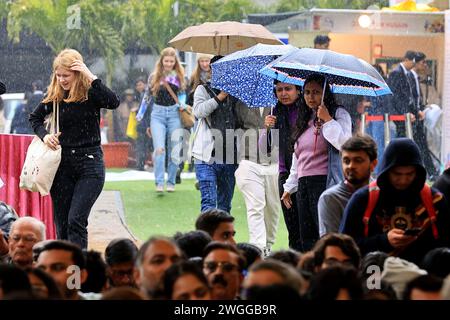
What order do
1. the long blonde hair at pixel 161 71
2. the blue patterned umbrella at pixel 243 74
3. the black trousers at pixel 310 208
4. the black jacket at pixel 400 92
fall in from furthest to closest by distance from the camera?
the black jacket at pixel 400 92 → the long blonde hair at pixel 161 71 → the blue patterned umbrella at pixel 243 74 → the black trousers at pixel 310 208

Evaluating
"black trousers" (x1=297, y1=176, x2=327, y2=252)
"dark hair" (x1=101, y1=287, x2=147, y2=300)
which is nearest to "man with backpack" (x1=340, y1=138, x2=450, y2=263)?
"black trousers" (x1=297, y1=176, x2=327, y2=252)

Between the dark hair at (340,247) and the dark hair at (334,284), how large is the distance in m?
1.00

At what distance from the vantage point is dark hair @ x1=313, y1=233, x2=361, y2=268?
7.66 m

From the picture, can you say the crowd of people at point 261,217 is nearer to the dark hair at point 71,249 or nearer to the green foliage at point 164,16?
the dark hair at point 71,249

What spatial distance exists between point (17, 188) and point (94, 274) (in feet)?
14.6

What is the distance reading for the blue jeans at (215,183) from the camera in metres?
12.3

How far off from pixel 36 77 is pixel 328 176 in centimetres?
2252

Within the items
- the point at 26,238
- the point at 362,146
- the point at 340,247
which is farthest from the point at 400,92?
the point at 340,247

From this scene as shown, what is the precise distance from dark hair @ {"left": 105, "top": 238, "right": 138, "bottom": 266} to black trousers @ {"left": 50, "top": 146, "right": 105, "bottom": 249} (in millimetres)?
2100

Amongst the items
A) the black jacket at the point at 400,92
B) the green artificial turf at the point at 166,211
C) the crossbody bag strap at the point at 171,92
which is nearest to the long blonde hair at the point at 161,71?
the crossbody bag strap at the point at 171,92

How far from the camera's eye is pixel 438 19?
21.5 meters

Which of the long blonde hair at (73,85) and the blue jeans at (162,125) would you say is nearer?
the long blonde hair at (73,85)

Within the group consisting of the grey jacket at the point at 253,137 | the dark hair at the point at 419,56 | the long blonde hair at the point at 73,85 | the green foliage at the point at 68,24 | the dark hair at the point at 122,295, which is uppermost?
the green foliage at the point at 68,24

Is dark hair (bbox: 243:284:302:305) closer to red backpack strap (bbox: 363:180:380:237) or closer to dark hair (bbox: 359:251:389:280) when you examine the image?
dark hair (bbox: 359:251:389:280)
